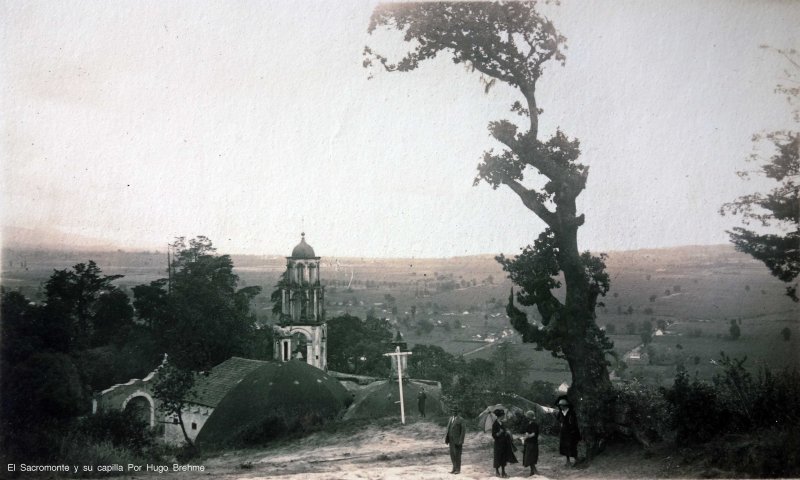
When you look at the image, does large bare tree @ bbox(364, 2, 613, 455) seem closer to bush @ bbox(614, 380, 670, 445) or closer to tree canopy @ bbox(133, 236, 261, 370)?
bush @ bbox(614, 380, 670, 445)

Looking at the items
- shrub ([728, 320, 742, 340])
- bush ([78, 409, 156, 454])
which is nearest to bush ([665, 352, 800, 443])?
shrub ([728, 320, 742, 340])

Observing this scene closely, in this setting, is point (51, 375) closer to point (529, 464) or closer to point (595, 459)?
point (529, 464)

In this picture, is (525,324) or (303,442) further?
(303,442)

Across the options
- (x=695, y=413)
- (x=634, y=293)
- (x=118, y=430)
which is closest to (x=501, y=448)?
(x=695, y=413)

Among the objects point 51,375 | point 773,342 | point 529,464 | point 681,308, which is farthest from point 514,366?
point 51,375

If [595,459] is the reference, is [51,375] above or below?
above

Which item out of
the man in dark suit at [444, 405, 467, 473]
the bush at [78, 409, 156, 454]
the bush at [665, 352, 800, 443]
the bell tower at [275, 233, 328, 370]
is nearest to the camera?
the bush at [665, 352, 800, 443]

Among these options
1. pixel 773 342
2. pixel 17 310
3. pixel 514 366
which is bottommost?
pixel 514 366
